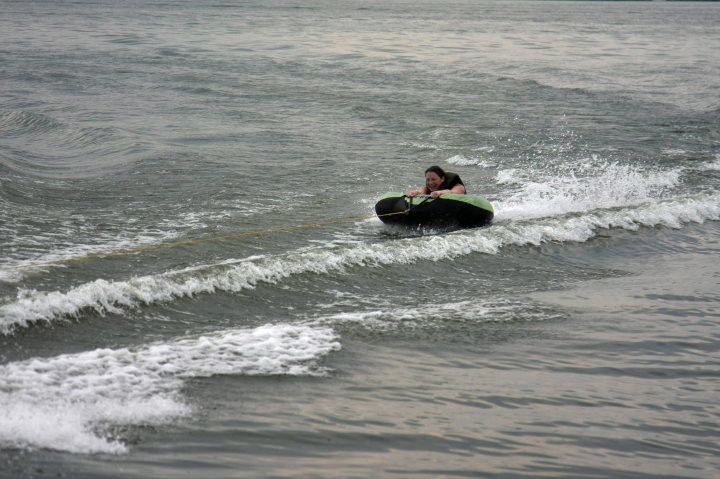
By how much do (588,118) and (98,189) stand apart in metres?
14.3

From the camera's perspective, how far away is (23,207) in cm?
1155

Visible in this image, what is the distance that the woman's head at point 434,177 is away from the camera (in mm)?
11500

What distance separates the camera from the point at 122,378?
579cm

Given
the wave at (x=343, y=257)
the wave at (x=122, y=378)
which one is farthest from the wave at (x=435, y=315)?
the wave at (x=343, y=257)

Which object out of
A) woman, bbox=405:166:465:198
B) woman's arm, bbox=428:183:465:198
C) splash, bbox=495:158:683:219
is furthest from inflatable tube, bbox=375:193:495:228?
splash, bbox=495:158:683:219

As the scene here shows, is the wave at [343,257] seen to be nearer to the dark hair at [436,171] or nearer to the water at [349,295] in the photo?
the water at [349,295]

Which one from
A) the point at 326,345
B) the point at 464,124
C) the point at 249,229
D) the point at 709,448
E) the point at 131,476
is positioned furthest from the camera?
the point at 464,124

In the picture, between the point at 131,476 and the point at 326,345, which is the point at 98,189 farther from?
the point at 131,476

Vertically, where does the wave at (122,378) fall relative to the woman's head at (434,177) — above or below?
below

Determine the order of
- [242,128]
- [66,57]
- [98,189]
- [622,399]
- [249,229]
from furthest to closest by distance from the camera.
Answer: [66,57]
[242,128]
[98,189]
[249,229]
[622,399]

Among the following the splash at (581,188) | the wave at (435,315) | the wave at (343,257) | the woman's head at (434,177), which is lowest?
the wave at (435,315)

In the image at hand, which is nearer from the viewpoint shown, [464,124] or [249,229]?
[249,229]

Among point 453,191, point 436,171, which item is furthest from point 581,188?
point 436,171

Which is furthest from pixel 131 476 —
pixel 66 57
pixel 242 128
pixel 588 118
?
pixel 66 57
